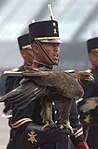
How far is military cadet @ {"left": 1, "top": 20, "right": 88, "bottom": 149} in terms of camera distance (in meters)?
2.63

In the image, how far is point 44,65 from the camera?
2.70 metres

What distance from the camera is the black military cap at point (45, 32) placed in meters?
2.73

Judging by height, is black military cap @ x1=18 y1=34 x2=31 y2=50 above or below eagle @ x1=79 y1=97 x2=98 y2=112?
above

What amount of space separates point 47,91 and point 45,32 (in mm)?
324

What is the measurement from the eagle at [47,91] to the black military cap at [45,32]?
0.17 m

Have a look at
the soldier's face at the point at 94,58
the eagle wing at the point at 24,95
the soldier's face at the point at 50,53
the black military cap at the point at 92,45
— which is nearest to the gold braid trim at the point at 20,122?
the eagle wing at the point at 24,95

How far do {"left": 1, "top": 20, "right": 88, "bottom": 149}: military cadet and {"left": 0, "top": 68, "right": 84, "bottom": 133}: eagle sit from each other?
5 centimetres

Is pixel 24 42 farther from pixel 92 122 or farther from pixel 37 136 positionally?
pixel 37 136

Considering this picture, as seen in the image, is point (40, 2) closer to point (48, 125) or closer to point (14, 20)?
point (14, 20)

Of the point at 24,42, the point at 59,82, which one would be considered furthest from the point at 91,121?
the point at 59,82

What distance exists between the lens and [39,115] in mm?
2656

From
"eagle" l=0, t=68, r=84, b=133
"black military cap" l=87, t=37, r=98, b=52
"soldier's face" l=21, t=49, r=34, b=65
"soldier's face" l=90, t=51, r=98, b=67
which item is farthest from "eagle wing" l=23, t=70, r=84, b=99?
"black military cap" l=87, t=37, r=98, b=52

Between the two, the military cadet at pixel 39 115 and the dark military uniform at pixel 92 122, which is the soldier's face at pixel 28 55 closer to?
the dark military uniform at pixel 92 122

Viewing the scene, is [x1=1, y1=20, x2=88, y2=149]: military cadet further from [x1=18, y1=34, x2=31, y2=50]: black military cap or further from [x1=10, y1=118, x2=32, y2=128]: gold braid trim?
[x1=18, y1=34, x2=31, y2=50]: black military cap
